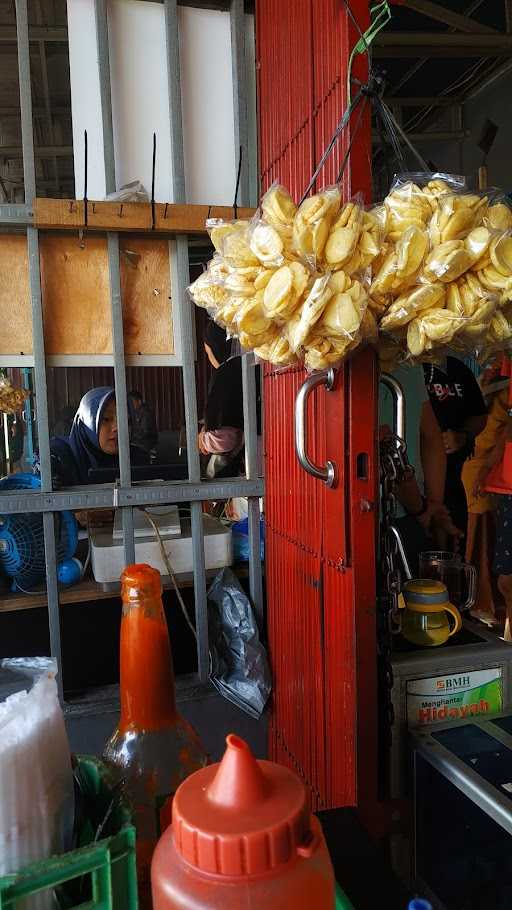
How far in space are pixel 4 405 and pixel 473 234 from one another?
16.1 feet

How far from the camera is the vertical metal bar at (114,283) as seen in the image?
6.48ft

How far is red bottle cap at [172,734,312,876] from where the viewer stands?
1.60ft

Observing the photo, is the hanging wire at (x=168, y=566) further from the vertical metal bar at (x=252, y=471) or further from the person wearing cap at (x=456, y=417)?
the person wearing cap at (x=456, y=417)

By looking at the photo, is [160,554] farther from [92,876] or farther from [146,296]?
[92,876]

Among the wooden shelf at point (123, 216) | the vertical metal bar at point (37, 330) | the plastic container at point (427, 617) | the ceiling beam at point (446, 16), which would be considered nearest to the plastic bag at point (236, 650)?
the vertical metal bar at point (37, 330)

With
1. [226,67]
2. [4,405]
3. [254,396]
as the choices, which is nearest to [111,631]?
[254,396]

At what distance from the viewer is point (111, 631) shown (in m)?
2.24

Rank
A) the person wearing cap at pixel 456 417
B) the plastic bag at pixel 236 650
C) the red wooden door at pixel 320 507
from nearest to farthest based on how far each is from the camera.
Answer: the red wooden door at pixel 320 507 < the plastic bag at pixel 236 650 < the person wearing cap at pixel 456 417

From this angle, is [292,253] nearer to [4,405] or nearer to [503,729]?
[503,729]

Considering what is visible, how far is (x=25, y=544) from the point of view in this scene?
2.20m

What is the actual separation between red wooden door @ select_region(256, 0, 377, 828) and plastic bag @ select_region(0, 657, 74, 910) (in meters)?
0.89

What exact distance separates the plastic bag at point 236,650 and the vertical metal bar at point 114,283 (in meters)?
0.37

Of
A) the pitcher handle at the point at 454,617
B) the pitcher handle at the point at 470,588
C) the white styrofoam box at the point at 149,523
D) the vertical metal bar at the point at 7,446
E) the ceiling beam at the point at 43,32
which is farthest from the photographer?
the vertical metal bar at the point at 7,446

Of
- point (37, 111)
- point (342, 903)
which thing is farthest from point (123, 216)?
point (37, 111)
